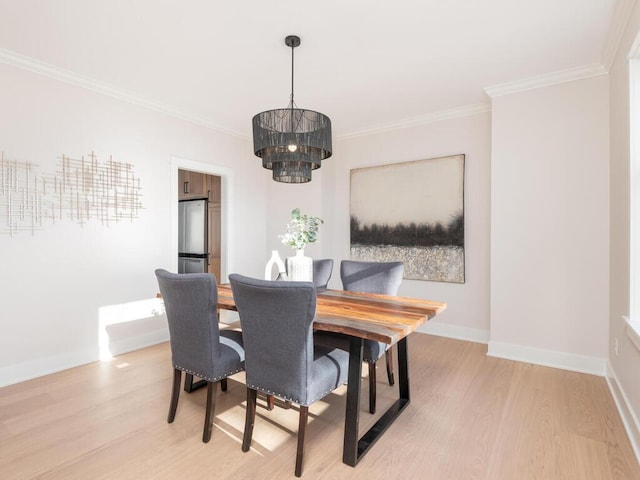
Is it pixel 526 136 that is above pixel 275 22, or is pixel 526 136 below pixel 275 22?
below

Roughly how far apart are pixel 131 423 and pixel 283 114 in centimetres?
222

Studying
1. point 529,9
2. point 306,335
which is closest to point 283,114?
point 306,335

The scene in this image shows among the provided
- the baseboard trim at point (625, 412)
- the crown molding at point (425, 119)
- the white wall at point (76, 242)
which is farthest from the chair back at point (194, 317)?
the crown molding at point (425, 119)

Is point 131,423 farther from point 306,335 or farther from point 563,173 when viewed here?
point 563,173

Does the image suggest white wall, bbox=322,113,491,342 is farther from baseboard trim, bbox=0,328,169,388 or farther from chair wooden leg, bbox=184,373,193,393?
baseboard trim, bbox=0,328,169,388

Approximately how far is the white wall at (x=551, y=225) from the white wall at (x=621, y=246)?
0.51 feet

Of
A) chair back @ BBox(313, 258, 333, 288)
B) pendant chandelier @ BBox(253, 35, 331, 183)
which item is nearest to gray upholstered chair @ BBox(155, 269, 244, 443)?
pendant chandelier @ BBox(253, 35, 331, 183)

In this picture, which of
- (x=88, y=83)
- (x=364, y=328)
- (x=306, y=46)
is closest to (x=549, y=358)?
(x=364, y=328)

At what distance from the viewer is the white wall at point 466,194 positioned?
3865 millimetres

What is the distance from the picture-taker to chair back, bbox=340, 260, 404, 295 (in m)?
2.91

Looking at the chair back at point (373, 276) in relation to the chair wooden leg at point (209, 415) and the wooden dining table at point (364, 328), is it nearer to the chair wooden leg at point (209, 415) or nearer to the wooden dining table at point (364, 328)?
the wooden dining table at point (364, 328)

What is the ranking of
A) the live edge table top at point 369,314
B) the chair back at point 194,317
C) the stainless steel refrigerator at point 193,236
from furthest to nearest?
the stainless steel refrigerator at point 193,236 < the chair back at point 194,317 < the live edge table top at point 369,314

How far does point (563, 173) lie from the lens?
122 inches

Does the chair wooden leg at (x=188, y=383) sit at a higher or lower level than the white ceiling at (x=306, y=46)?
lower
